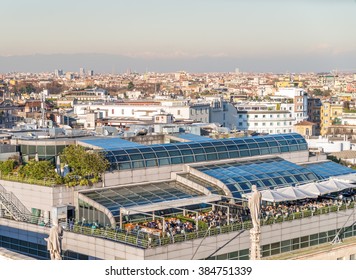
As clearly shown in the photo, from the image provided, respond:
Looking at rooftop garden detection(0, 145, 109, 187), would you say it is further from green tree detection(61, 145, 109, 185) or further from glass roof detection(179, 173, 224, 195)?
glass roof detection(179, 173, 224, 195)

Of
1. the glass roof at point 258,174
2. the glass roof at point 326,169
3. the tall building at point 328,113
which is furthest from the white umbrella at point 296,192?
the tall building at point 328,113

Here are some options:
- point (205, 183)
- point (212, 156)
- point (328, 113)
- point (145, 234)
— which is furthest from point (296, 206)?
point (328, 113)

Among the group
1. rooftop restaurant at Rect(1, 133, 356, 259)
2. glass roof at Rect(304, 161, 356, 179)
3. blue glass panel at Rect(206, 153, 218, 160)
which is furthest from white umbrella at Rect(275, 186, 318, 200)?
glass roof at Rect(304, 161, 356, 179)

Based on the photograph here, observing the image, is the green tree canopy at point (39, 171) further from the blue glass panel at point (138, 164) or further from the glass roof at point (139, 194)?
the blue glass panel at point (138, 164)

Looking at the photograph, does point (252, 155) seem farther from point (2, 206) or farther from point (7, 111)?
point (7, 111)

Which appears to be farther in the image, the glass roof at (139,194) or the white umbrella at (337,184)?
the white umbrella at (337,184)

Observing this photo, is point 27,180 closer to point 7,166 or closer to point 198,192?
point 7,166
